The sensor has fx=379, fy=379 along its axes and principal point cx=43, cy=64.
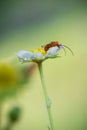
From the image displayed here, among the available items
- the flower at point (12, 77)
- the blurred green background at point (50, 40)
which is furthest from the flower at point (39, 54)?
the blurred green background at point (50, 40)

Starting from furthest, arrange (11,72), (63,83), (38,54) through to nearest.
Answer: (63,83), (11,72), (38,54)

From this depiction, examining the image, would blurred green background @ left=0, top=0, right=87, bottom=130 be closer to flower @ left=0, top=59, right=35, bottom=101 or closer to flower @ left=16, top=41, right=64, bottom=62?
flower @ left=0, top=59, right=35, bottom=101

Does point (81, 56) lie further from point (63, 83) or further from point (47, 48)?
point (47, 48)

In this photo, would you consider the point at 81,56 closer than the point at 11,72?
No

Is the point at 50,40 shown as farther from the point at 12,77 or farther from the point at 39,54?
the point at 39,54

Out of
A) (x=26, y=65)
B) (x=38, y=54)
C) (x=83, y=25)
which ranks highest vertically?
(x=83, y=25)

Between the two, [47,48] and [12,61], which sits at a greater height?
[12,61]

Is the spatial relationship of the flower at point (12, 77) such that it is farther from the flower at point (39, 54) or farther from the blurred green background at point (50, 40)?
the flower at point (39, 54)

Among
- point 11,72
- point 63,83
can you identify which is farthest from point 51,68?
point 11,72
